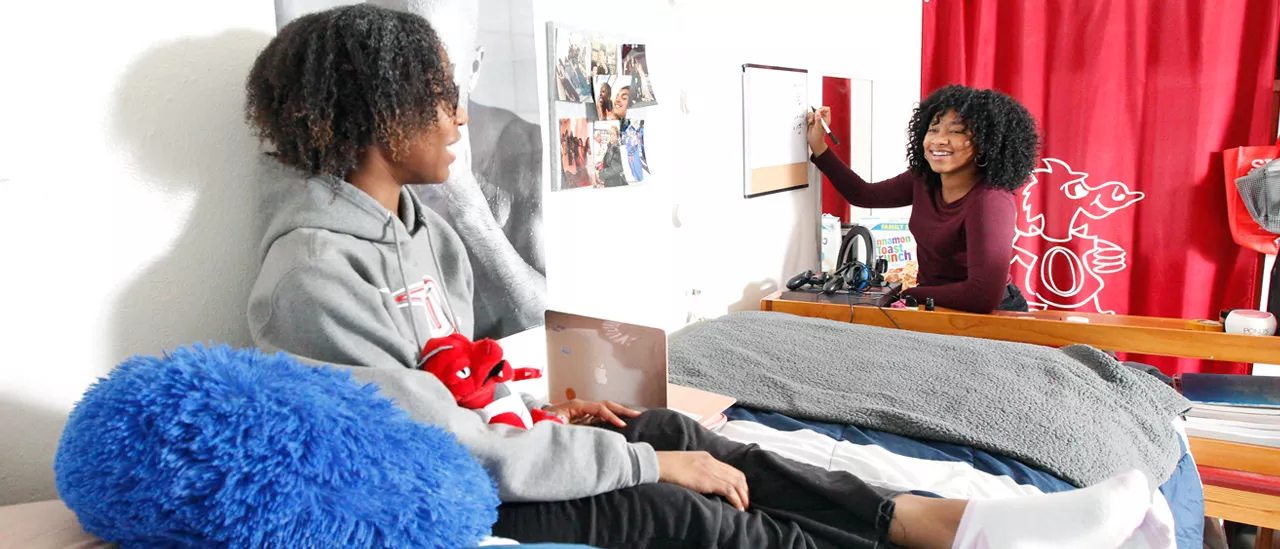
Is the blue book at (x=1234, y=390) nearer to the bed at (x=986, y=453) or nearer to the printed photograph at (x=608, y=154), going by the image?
the bed at (x=986, y=453)

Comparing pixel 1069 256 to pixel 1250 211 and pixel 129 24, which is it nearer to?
pixel 1250 211

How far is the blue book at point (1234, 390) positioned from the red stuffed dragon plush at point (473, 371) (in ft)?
5.67

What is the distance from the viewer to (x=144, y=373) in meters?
0.69

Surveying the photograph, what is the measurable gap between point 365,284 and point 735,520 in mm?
550

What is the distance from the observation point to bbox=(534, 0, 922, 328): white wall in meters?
1.68

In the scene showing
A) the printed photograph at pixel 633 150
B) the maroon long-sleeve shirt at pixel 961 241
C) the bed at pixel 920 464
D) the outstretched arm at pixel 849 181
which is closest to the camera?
the bed at pixel 920 464

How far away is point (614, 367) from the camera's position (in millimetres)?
1377

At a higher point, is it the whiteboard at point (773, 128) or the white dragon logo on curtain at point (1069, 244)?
the whiteboard at point (773, 128)

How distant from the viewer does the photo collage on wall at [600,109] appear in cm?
155

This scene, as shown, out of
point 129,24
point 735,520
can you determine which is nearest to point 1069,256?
point 735,520

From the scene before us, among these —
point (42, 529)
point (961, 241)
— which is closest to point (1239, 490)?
point (961, 241)

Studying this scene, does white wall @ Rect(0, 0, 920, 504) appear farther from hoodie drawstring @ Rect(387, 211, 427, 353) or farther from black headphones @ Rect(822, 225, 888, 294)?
black headphones @ Rect(822, 225, 888, 294)

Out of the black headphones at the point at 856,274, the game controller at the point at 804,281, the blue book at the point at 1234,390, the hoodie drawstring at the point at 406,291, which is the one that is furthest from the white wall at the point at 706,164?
the blue book at the point at 1234,390

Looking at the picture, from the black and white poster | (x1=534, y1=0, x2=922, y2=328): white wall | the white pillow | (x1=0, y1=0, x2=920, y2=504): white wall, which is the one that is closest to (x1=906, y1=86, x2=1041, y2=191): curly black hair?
(x1=534, y1=0, x2=922, y2=328): white wall
